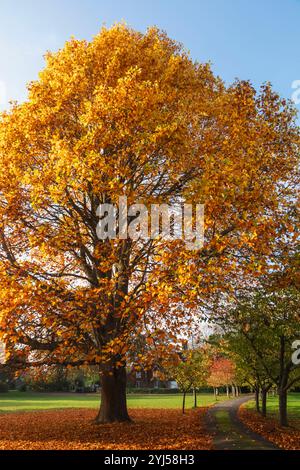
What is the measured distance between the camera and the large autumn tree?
561 inches

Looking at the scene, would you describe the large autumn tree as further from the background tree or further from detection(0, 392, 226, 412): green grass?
detection(0, 392, 226, 412): green grass

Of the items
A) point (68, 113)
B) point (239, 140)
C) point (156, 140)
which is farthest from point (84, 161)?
point (239, 140)

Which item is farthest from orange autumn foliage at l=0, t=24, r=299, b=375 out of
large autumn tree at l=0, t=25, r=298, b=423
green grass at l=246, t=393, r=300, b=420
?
green grass at l=246, t=393, r=300, b=420

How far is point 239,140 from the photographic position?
16688mm

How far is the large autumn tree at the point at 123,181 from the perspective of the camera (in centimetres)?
1426

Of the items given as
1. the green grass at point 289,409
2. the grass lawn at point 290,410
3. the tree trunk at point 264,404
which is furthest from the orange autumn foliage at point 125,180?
the green grass at point 289,409

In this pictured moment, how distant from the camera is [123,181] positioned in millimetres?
16969

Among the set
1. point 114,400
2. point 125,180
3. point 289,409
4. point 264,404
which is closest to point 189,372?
point 264,404

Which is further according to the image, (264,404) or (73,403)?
(73,403)

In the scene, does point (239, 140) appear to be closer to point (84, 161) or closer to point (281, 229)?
point (281, 229)

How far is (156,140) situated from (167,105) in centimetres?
303

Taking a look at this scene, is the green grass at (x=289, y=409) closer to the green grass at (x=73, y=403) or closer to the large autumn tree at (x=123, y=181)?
the green grass at (x=73, y=403)

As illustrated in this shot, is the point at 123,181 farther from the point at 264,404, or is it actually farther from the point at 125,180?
the point at 264,404

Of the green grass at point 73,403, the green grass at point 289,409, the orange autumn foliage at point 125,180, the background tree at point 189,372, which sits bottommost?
the green grass at point 73,403
